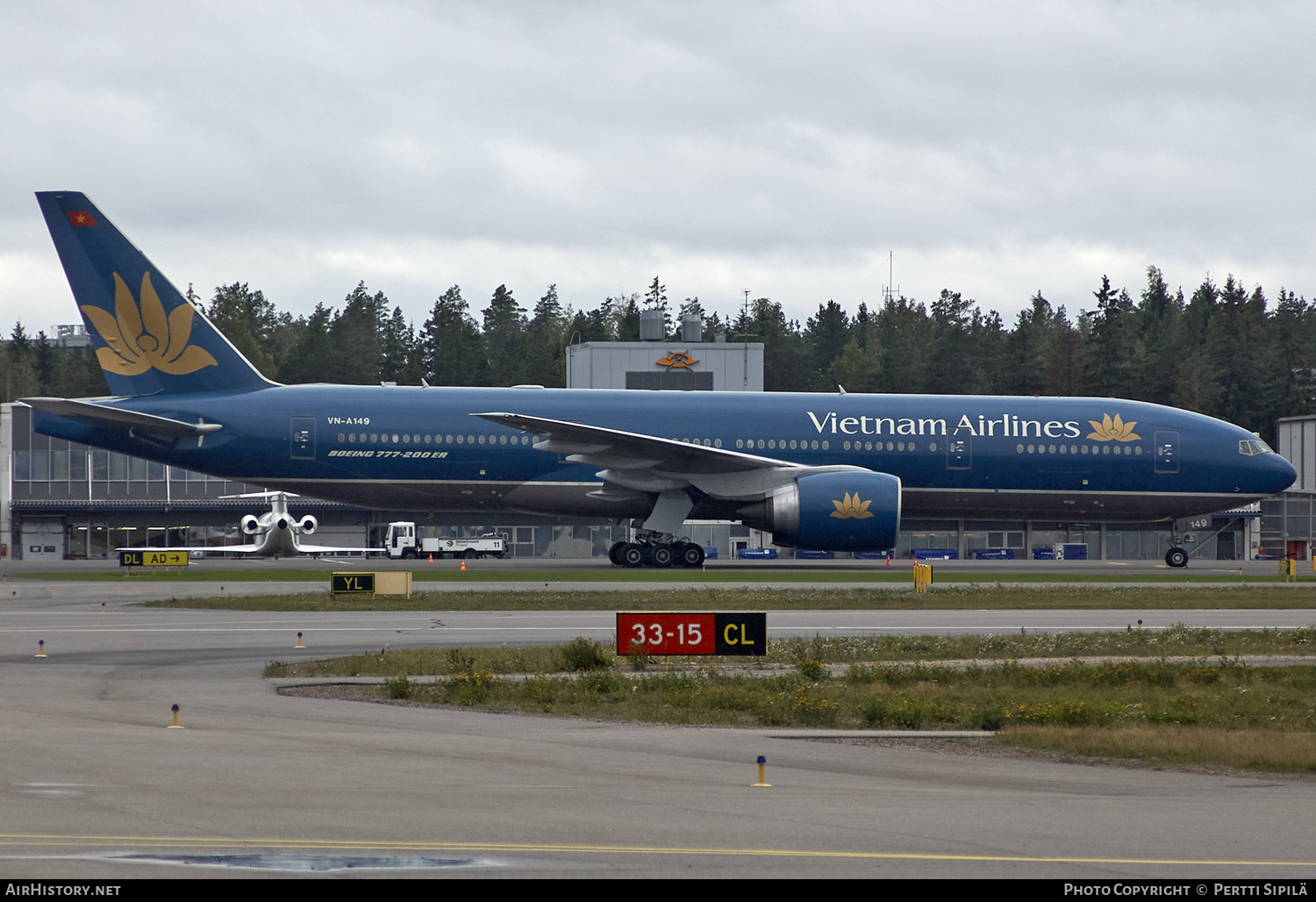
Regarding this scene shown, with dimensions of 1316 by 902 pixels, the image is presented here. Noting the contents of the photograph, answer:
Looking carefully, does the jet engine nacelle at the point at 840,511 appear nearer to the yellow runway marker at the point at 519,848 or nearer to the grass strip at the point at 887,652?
the grass strip at the point at 887,652

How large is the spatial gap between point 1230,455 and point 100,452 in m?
53.8

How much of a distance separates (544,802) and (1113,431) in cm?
3292

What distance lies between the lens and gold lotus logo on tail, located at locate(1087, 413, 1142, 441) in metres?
38.4

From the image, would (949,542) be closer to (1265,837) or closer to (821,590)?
(821,590)

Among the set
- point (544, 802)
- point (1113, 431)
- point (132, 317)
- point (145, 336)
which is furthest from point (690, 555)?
point (544, 802)

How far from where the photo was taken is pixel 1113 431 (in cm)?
3850

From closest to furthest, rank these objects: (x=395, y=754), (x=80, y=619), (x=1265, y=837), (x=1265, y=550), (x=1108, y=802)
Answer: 1. (x=1265, y=837)
2. (x=1108, y=802)
3. (x=395, y=754)
4. (x=80, y=619)
5. (x=1265, y=550)

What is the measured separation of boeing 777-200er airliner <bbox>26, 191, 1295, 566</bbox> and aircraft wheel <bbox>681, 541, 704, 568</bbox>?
8cm

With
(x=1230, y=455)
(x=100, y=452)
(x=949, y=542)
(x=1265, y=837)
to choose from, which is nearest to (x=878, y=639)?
(x=1265, y=837)

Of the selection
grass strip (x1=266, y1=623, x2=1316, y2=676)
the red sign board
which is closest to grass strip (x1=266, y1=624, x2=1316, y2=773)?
grass strip (x1=266, y1=623, x2=1316, y2=676)

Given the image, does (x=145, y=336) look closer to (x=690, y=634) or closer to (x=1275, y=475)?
(x=690, y=634)

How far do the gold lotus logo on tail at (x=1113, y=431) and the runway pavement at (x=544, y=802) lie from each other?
92.4ft

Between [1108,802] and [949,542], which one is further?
[949,542]
